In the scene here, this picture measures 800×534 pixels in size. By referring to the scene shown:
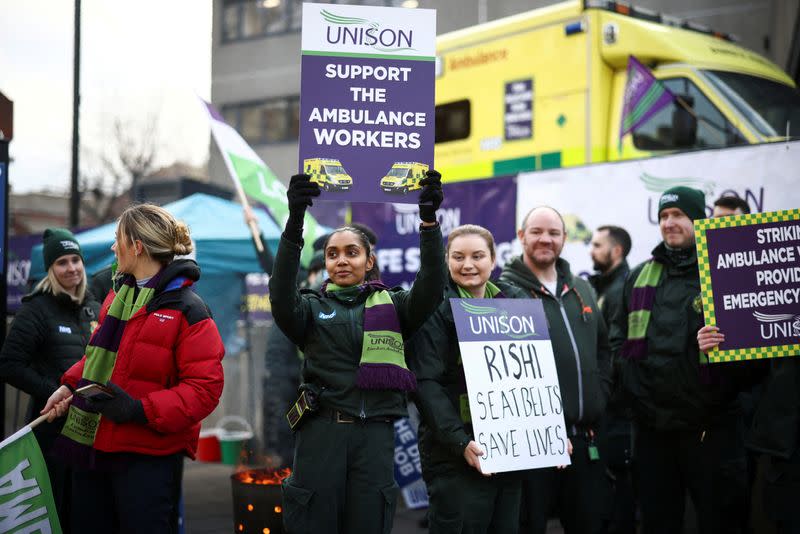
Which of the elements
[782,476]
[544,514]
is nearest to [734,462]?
[782,476]

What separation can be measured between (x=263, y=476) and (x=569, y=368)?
1.94 m

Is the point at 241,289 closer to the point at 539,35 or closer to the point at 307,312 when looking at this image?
the point at 539,35

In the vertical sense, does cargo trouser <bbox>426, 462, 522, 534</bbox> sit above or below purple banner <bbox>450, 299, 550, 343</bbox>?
below

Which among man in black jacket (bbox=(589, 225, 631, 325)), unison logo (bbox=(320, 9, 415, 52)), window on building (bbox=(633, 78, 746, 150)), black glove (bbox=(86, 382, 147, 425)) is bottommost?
black glove (bbox=(86, 382, 147, 425))

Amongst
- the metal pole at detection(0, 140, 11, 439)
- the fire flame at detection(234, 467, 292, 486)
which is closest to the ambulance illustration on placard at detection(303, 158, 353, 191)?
the fire flame at detection(234, 467, 292, 486)

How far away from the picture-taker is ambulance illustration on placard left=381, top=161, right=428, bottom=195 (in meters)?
3.90

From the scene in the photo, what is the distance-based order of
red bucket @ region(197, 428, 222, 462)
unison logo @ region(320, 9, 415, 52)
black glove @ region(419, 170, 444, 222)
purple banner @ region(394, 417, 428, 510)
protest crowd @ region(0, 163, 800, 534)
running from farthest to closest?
red bucket @ region(197, 428, 222, 462) → purple banner @ region(394, 417, 428, 510) → unison logo @ region(320, 9, 415, 52) → black glove @ region(419, 170, 444, 222) → protest crowd @ region(0, 163, 800, 534)

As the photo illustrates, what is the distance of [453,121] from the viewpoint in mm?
9852

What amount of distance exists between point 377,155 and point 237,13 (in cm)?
2895

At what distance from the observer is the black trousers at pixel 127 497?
344cm

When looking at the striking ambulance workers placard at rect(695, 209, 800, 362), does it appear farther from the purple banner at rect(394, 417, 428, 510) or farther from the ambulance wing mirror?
the ambulance wing mirror

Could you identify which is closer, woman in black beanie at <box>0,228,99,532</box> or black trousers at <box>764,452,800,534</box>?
black trousers at <box>764,452,800,534</box>

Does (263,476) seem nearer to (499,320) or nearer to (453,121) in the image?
(499,320)

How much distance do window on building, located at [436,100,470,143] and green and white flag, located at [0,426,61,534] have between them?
261 inches
